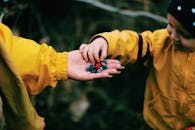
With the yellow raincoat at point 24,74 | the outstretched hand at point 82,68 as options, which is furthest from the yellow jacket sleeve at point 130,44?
the yellow raincoat at point 24,74

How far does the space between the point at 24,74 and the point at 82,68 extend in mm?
294

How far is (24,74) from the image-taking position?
7.07 feet

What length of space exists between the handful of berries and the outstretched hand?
2 cm

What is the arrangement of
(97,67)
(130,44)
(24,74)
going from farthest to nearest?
(130,44) → (97,67) → (24,74)

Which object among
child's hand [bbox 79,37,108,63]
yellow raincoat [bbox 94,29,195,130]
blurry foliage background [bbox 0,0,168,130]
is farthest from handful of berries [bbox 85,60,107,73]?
blurry foliage background [bbox 0,0,168,130]

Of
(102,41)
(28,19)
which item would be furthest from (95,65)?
(28,19)

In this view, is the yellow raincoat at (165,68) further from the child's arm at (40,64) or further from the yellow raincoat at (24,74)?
the yellow raincoat at (24,74)

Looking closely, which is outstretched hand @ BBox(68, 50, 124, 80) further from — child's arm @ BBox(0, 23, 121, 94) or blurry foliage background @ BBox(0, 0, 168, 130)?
blurry foliage background @ BBox(0, 0, 168, 130)

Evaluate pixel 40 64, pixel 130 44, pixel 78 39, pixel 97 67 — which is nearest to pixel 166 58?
pixel 130 44

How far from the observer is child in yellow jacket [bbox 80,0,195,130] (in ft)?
7.45

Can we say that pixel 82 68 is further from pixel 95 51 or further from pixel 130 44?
pixel 130 44

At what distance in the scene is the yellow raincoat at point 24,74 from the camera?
6.53 ft

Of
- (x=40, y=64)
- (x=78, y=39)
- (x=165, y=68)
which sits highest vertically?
(x=40, y=64)

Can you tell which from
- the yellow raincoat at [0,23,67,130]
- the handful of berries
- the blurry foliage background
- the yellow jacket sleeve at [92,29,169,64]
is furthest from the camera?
the blurry foliage background
